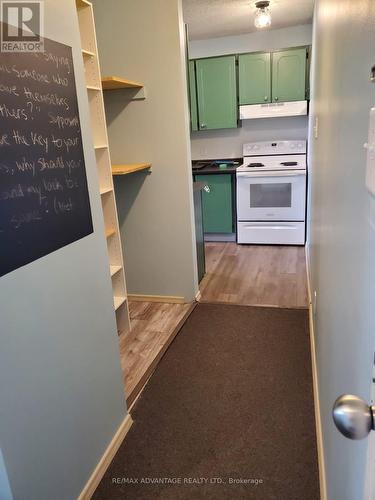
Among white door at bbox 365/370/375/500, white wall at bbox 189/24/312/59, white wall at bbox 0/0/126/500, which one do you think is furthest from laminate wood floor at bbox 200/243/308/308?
white door at bbox 365/370/375/500

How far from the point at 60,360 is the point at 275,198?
11.4ft

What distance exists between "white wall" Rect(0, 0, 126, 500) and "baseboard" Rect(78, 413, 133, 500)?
3 centimetres

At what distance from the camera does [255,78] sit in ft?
14.2

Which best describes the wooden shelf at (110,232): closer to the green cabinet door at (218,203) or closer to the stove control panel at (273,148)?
the green cabinet door at (218,203)

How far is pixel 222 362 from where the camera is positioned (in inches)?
91.4

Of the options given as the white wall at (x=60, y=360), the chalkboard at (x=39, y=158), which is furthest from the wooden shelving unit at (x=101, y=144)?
the chalkboard at (x=39, y=158)

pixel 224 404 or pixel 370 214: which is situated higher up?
pixel 370 214

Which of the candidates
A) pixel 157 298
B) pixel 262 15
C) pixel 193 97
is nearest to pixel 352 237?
pixel 157 298

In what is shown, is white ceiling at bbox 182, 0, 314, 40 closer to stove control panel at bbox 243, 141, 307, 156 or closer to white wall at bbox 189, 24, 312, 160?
white wall at bbox 189, 24, 312, 160

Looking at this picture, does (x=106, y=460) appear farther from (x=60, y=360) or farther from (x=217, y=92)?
(x=217, y=92)

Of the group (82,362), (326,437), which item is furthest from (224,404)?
(82,362)

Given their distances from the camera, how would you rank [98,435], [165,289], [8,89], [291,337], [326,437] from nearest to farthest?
[8,89] < [326,437] < [98,435] < [291,337] < [165,289]

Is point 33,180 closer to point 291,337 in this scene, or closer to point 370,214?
point 370,214

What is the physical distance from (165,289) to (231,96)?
2.57 meters
